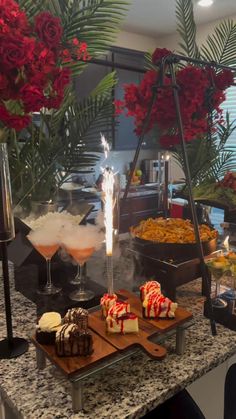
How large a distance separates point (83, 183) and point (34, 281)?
3.31 m

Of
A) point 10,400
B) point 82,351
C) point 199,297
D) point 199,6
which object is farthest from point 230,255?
point 199,6

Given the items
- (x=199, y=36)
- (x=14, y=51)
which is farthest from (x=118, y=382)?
(x=199, y=36)

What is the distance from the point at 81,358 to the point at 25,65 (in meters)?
0.73

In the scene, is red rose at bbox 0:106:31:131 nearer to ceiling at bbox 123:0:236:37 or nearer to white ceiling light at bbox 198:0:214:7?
ceiling at bbox 123:0:236:37

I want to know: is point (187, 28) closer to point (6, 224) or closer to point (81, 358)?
point (6, 224)

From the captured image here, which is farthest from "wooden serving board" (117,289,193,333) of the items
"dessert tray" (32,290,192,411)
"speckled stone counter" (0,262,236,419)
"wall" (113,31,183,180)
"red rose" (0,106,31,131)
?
"wall" (113,31,183,180)

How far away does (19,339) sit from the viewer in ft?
3.30

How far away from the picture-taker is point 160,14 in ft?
12.5

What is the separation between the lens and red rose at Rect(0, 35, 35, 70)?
886 mm

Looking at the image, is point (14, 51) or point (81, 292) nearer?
point (14, 51)

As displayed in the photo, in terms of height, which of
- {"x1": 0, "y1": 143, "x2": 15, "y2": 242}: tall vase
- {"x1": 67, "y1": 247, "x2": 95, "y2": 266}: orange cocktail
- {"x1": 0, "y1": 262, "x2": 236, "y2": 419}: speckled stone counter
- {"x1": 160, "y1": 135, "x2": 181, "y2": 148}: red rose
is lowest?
{"x1": 0, "y1": 262, "x2": 236, "y2": 419}: speckled stone counter

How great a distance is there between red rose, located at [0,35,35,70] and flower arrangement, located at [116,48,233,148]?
0.43 meters

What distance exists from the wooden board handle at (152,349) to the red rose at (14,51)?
0.75 m

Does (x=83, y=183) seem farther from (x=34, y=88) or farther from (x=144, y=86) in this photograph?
(x=34, y=88)
